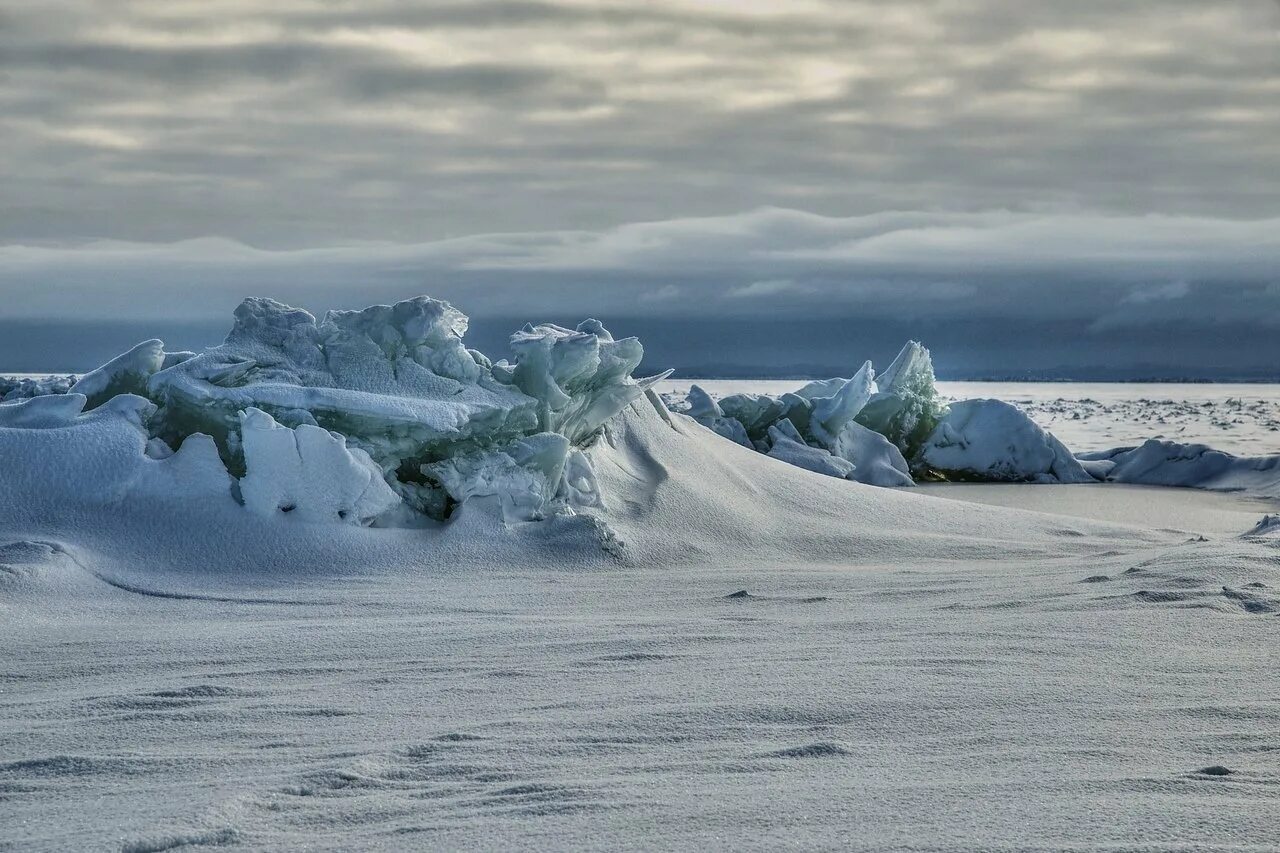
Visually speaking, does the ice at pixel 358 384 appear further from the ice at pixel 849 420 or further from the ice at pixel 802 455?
the ice at pixel 849 420

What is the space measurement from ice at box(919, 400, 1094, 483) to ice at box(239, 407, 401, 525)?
8.62 m

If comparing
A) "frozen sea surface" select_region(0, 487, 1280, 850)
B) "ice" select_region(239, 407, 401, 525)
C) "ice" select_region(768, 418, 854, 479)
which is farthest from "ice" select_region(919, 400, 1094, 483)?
"ice" select_region(239, 407, 401, 525)

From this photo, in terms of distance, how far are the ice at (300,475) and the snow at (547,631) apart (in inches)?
0.6

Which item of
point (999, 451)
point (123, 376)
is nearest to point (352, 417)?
point (123, 376)

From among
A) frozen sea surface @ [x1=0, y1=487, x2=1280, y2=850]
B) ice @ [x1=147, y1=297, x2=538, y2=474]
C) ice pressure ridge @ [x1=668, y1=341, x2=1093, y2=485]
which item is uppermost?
ice @ [x1=147, y1=297, x2=538, y2=474]

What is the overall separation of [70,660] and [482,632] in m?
1.33

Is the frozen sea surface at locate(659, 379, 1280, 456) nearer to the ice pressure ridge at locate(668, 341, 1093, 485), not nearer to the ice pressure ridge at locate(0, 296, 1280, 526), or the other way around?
the ice pressure ridge at locate(668, 341, 1093, 485)

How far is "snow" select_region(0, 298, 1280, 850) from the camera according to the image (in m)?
2.30

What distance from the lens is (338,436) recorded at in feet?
18.8

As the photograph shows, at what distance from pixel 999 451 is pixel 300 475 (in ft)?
29.3

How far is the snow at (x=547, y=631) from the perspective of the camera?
2.30 m

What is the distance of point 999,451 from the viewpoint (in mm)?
12562

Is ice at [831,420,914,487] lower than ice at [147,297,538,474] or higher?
lower

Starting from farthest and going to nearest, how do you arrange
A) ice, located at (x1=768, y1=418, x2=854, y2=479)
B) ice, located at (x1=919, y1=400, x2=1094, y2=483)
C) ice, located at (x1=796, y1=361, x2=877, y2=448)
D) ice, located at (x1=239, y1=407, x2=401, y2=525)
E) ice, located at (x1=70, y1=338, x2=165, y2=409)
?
ice, located at (x1=919, y1=400, x2=1094, y2=483) < ice, located at (x1=796, y1=361, x2=877, y2=448) < ice, located at (x1=768, y1=418, x2=854, y2=479) < ice, located at (x1=70, y1=338, x2=165, y2=409) < ice, located at (x1=239, y1=407, x2=401, y2=525)
